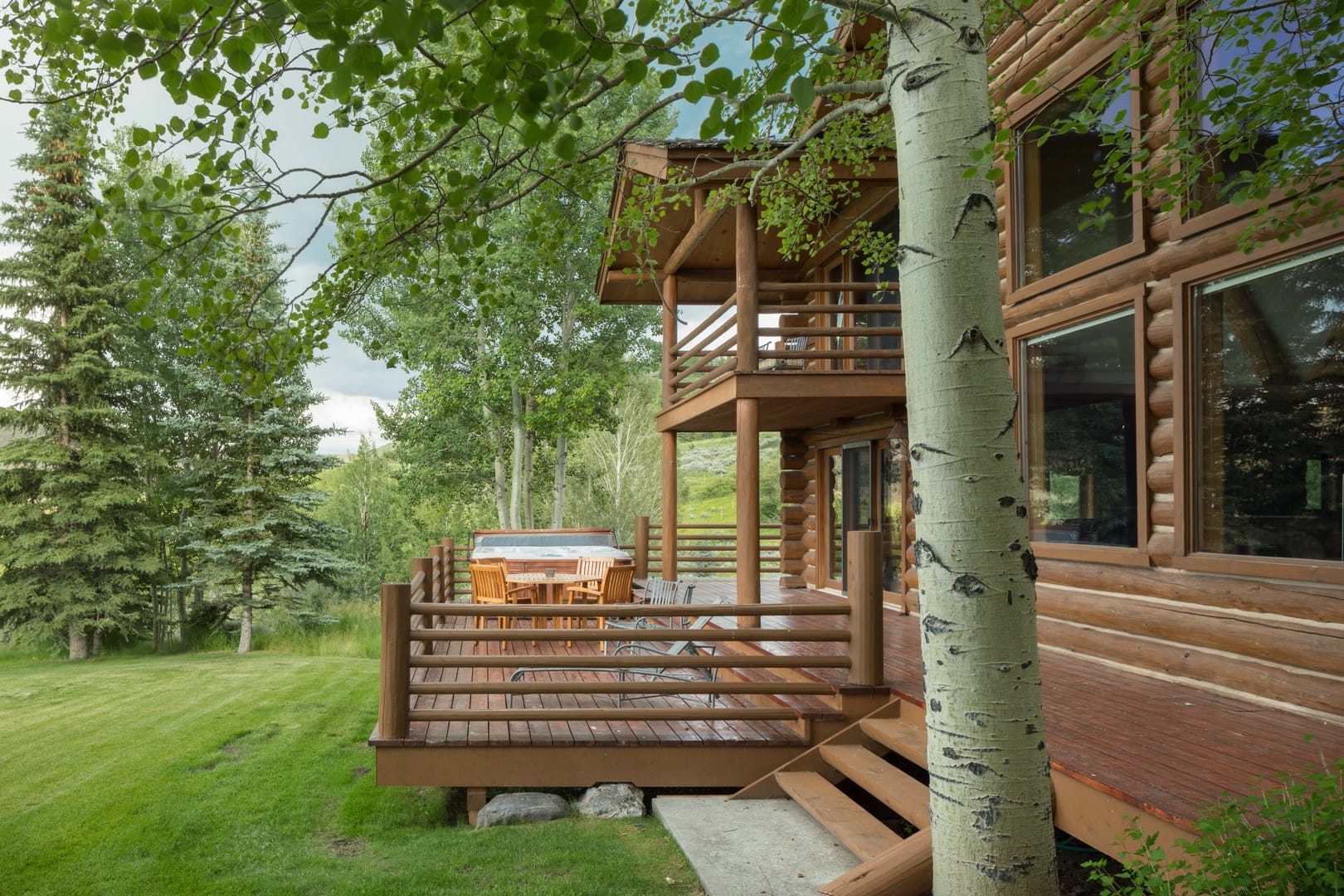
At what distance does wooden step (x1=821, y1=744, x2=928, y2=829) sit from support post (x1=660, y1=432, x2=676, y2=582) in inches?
239

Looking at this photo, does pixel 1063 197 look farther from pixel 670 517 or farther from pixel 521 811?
pixel 670 517

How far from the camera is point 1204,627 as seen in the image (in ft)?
16.3

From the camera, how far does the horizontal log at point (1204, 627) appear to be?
4.27 m

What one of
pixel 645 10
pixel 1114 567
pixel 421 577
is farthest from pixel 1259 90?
pixel 421 577

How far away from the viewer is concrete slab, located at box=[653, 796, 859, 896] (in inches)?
159

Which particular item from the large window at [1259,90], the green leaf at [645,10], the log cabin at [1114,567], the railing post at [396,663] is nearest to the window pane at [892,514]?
the log cabin at [1114,567]

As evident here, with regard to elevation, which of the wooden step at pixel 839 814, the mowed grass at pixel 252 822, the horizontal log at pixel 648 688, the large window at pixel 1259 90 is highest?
the large window at pixel 1259 90

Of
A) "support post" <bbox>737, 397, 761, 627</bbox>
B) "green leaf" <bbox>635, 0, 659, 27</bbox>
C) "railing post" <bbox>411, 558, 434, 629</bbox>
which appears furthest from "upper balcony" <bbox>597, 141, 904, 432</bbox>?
"railing post" <bbox>411, 558, 434, 629</bbox>

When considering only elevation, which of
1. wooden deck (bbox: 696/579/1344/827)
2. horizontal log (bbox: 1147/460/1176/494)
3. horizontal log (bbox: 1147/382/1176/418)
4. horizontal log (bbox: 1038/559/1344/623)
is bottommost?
wooden deck (bbox: 696/579/1344/827)

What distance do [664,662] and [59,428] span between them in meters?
15.6

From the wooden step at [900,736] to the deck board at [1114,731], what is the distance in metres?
0.19

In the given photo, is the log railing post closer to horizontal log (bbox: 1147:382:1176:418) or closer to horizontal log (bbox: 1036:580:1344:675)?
horizontal log (bbox: 1036:580:1344:675)

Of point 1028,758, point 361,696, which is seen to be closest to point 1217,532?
point 1028,758

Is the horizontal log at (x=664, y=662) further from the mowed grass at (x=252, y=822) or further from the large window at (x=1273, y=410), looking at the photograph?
the large window at (x=1273, y=410)
